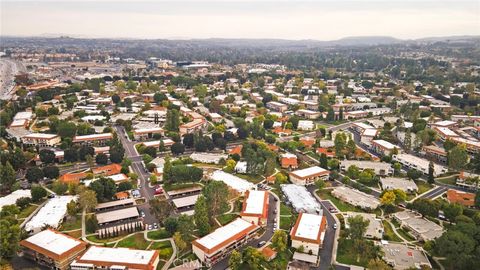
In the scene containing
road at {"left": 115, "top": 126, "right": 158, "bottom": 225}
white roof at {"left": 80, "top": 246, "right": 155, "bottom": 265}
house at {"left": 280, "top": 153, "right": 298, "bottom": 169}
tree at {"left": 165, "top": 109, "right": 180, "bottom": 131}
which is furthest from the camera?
tree at {"left": 165, "top": 109, "right": 180, "bottom": 131}

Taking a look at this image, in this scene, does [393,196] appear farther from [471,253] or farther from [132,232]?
[132,232]

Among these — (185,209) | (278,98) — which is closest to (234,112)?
(278,98)

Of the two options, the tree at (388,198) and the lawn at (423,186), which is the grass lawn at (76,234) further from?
the lawn at (423,186)

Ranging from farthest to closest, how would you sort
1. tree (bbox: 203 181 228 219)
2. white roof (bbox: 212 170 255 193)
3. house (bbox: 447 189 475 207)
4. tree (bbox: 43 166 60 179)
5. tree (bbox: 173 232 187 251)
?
tree (bbox: 43 166 60 179) → white roof (bbox: 212 170 255 193) → house (bbox: 447 189 475 207) → tree (bbox: 203 181 228 219) → tree (bbox: 173 232 187 251)

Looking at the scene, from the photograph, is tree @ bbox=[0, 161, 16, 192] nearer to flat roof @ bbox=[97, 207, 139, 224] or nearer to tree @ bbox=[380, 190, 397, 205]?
flat roof @ bbox=[97, 207, 139, 224]

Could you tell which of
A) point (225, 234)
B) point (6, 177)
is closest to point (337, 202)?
point (225, 234)

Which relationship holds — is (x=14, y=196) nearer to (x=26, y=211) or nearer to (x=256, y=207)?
(x=26, y=211)

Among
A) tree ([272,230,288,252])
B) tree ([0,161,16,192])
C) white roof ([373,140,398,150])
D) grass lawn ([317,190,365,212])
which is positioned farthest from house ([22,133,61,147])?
white roof ([373,140,398,150])
